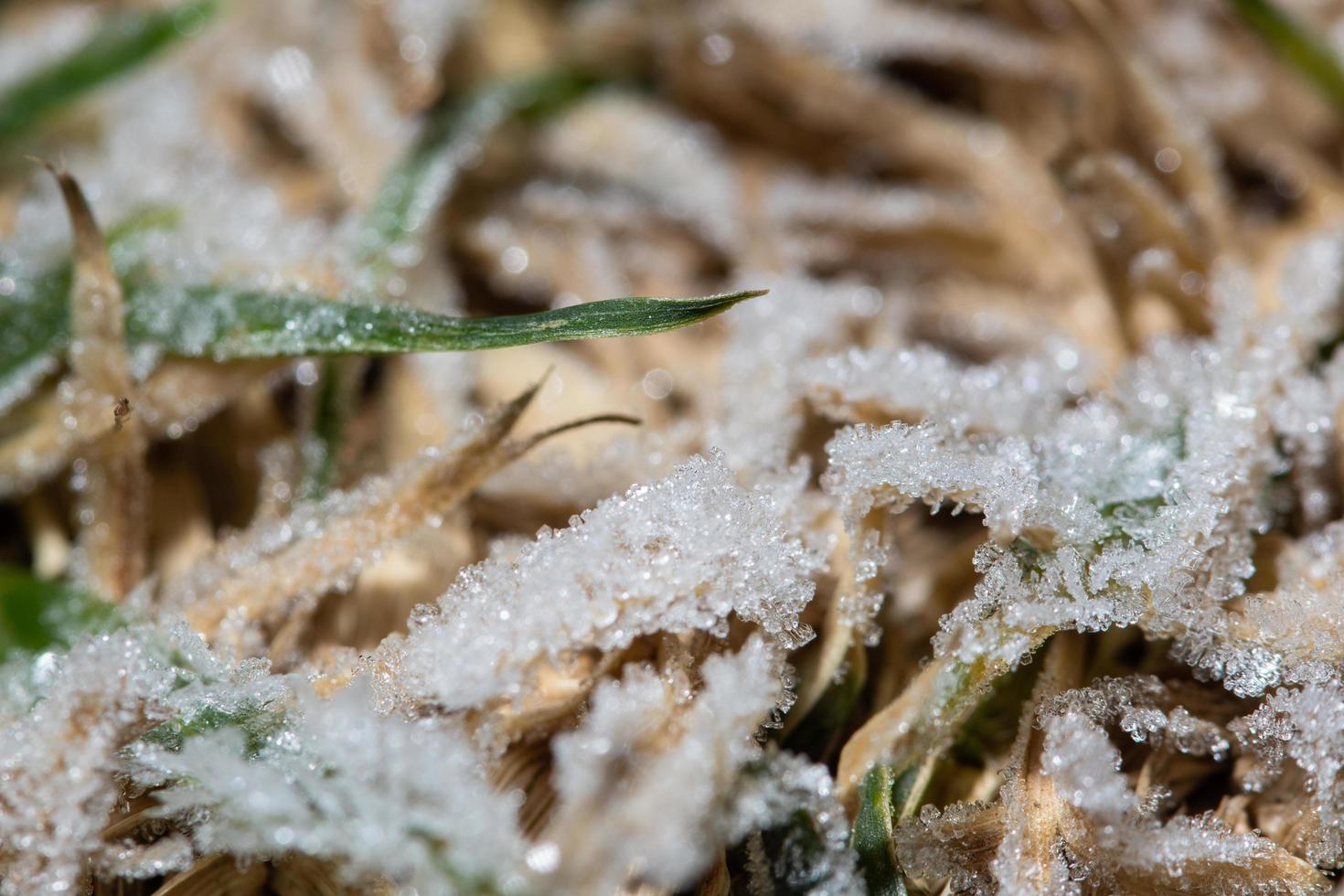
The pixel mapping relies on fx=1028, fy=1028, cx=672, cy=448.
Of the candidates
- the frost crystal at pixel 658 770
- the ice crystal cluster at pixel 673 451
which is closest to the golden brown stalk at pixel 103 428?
the ice crystal cluster at pixel 673 451

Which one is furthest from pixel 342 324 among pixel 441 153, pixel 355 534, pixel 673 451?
pixel 441 153

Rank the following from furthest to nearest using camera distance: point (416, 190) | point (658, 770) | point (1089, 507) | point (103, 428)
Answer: point (416, 190) < point (103, 428) < point (1089, 507) < point (658, 770)

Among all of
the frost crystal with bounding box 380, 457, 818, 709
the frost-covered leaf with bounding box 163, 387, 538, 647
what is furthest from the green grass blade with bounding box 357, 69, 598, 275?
the frost crystal with bounding box 380, 457, 818, 709

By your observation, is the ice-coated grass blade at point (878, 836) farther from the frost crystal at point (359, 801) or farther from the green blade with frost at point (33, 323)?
the green blade with frost at point (33, 323)

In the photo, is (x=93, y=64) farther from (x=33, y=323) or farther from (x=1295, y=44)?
(x=1295, y=44)

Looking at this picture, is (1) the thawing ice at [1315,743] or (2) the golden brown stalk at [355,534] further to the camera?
(2) the golden brown stalk at [355,534]

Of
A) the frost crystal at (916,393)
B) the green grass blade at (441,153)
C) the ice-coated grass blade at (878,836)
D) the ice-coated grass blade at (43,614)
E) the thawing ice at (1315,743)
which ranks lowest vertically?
the ice-coated grass blade at (43,614)

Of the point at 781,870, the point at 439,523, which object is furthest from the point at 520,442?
the point at 781,870

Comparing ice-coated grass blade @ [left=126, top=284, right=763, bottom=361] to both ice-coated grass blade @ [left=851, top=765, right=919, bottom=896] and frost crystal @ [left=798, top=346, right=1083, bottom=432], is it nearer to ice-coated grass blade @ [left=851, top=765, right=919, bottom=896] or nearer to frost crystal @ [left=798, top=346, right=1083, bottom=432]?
frost crystal @ [left=798, top=346, right=1083, bottom=432]
